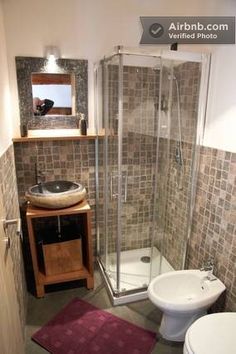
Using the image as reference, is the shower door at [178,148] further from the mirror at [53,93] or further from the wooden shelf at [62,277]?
the mirror at [53,93]

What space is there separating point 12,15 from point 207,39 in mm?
1485

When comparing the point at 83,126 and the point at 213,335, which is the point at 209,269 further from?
the point at 83,126

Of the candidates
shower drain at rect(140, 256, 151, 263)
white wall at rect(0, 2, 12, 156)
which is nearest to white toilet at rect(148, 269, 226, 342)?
shower drain at rect(140, 256, 151, 263)

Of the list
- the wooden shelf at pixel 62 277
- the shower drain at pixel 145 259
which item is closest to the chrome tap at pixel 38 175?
the wooden shelf at pixel 62 277

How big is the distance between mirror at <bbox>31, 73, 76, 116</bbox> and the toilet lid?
6.09 ft

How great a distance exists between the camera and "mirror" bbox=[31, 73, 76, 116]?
210 centimetres

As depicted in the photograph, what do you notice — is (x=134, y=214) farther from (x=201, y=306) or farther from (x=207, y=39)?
(x=207, y=39)

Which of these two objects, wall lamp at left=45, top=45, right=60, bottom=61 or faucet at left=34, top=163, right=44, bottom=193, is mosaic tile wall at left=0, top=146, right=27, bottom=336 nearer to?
faucet at left=34, top=163, right=44, bottom=193

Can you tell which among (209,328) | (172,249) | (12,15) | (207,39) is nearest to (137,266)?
(172,249)

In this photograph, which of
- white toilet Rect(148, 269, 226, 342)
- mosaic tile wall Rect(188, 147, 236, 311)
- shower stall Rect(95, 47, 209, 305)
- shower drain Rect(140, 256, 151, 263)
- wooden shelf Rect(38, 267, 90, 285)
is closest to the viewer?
white toilet Rect(148, 269, 226, 342)

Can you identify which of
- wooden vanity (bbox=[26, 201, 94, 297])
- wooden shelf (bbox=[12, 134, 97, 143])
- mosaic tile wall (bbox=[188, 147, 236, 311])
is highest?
wooden shelf (bbox=[12, 134, 97, 143])

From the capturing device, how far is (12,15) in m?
1.93

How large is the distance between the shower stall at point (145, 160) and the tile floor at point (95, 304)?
8 cm

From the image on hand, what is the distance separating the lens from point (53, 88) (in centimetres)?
213
